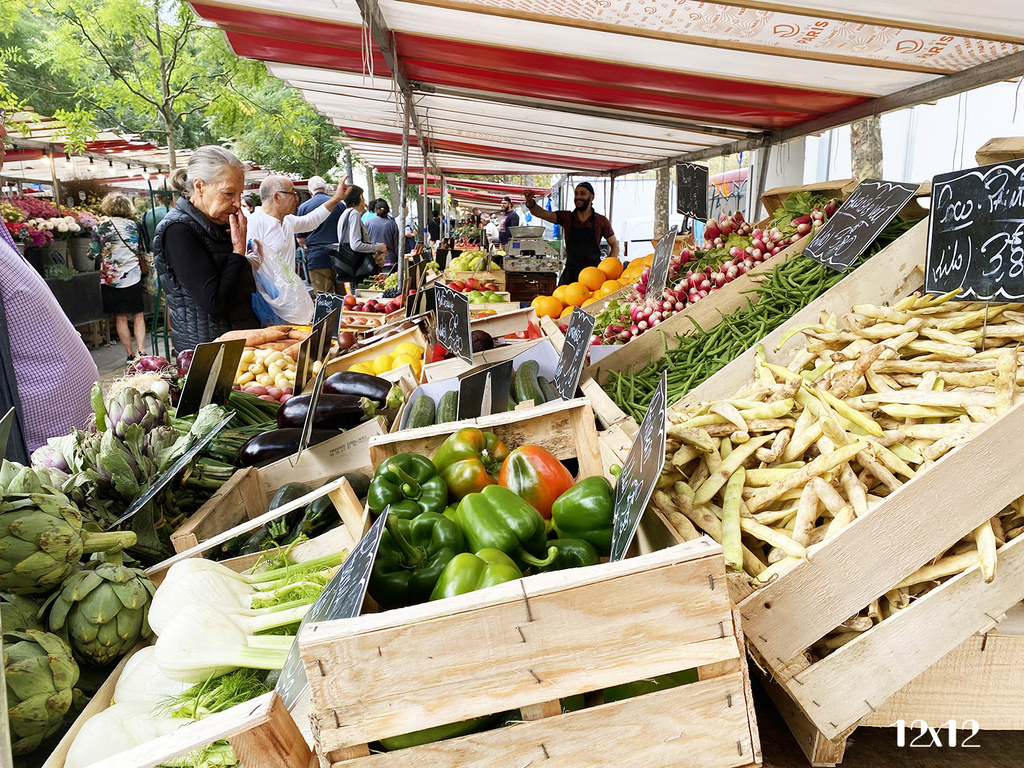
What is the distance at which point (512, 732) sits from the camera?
1157 mm

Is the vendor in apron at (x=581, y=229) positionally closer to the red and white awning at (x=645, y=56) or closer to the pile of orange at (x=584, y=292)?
the red and white awning at (x=645, y=56)

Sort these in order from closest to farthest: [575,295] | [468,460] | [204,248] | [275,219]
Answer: [468,460] < [204,248] < [275,219] < [575,295]

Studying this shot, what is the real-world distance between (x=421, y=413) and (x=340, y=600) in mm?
1626

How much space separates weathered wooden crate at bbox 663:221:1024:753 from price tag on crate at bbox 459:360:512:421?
4.42 ft

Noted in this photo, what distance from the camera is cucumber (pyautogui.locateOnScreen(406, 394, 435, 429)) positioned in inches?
109

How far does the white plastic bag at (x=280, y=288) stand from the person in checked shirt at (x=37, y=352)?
6.03ft

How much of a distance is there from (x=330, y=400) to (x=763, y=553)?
6.09 feet

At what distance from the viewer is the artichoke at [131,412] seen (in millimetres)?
2016

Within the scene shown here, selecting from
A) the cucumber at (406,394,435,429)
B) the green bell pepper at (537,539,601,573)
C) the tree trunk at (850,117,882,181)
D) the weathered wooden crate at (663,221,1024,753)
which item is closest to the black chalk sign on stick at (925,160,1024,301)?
the weathered wooden crate at (663,221,1024,753)

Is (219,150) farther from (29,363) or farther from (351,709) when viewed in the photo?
(351,709)

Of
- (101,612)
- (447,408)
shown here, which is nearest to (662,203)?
(447,408)

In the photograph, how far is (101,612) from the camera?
1464mm

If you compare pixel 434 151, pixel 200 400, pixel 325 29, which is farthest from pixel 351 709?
pixel 434 151

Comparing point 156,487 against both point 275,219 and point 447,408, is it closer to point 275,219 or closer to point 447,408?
point 447,408
